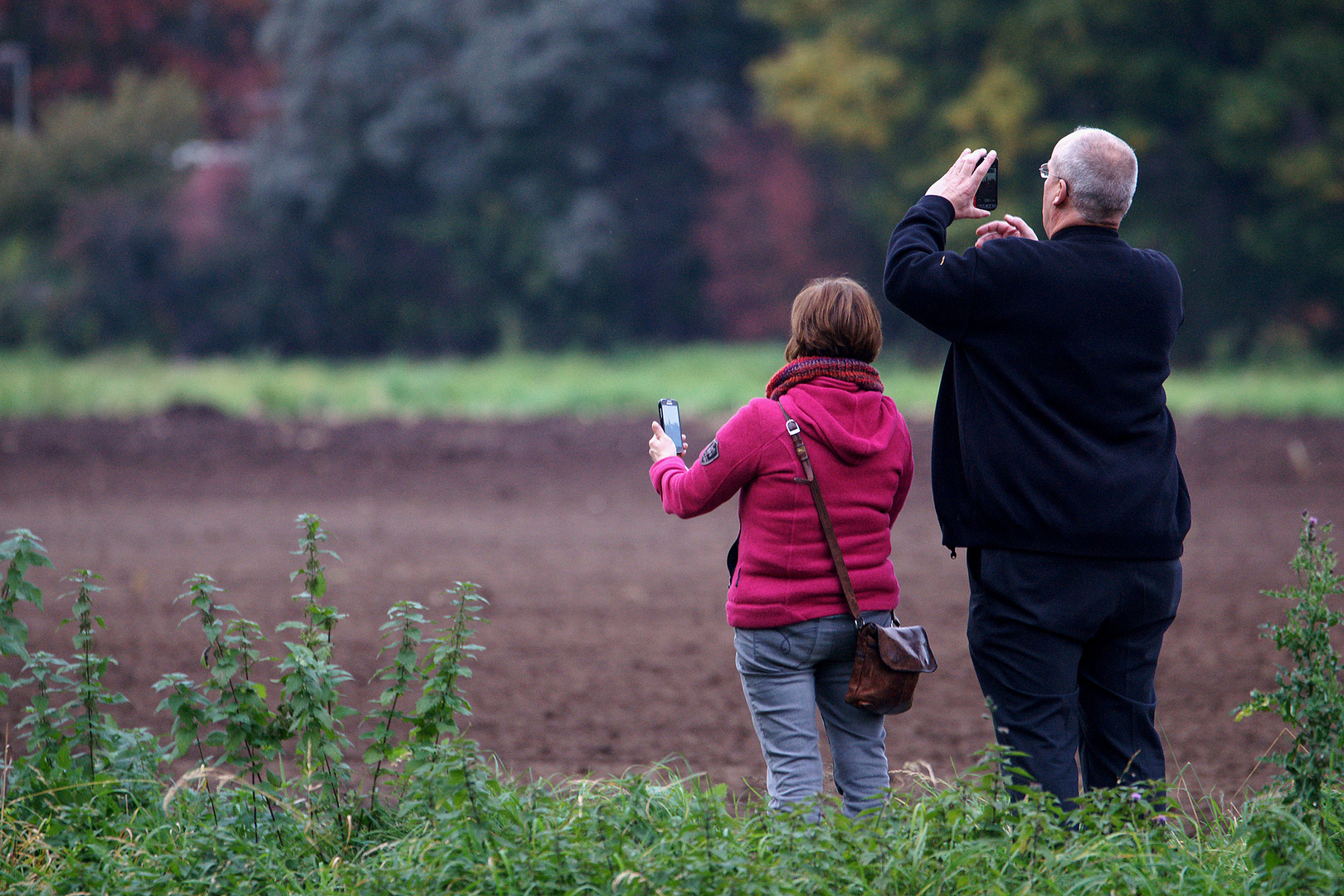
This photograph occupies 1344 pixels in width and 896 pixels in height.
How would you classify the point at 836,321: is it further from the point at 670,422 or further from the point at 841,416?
the point at 670,422

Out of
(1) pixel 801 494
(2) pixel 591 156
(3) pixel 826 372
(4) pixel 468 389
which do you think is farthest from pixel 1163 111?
(1) pixel 801 494

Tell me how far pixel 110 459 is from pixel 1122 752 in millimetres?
12551

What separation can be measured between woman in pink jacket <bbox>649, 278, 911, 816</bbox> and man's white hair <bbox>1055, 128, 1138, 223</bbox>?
595 mm

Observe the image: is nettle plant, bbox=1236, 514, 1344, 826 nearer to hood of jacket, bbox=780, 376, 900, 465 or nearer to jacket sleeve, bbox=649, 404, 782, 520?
hood of jacket, bbox=780, 376, 900, 465

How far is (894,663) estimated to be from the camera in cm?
324

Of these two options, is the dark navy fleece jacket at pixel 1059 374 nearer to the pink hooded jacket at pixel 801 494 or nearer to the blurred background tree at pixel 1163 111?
the pink hooded jacket at pixel 801 494

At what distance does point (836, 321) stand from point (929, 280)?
0.91 ft

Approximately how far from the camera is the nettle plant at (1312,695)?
319 cm

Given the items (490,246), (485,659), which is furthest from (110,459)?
(490,246)

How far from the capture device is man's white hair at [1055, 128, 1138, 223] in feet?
10.8

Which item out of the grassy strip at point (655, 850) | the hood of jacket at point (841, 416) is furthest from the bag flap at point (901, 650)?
the hood of jacket at point (841, 416)

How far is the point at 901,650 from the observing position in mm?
3248

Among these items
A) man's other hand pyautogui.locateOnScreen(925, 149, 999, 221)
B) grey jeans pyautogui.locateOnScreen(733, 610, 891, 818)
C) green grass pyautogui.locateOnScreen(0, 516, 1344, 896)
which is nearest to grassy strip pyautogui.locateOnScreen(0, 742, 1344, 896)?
green grass pyautogui.locateOnScreen(0, 516, 1344, 896)

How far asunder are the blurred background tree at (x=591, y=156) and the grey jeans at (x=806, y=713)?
72.5 ft
